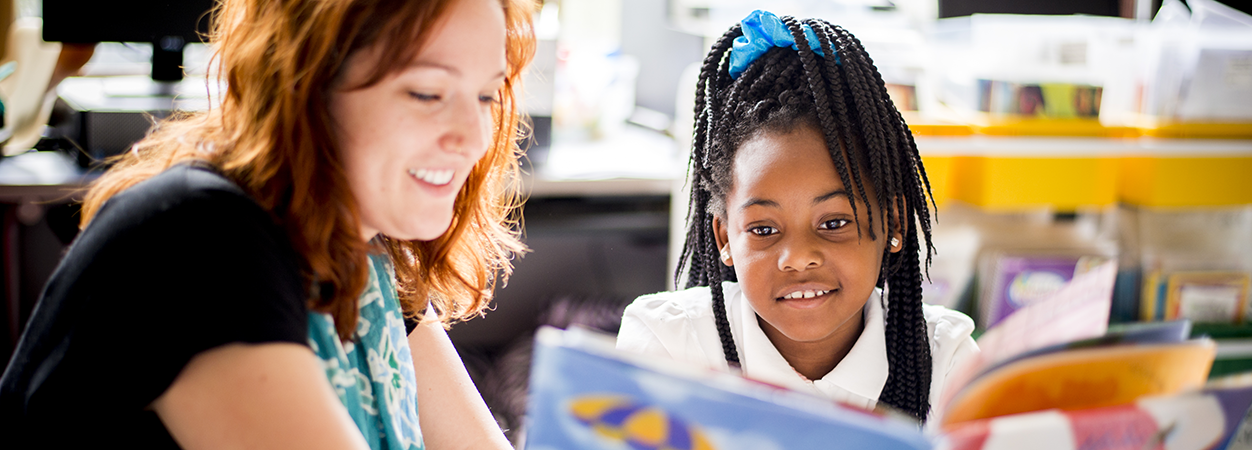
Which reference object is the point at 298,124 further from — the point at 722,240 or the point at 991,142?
the point at 991,142

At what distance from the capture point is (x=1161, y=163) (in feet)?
5.89

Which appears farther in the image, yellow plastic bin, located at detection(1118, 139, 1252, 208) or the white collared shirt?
yellow plastic bin, located at detection(1118, 139, 1252, 208)

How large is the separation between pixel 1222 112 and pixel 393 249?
1.82 m

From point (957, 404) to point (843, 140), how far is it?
0.42 metres

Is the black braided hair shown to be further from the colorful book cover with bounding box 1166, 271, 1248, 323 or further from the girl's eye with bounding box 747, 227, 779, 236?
the colorful book cover with bounding box 1166, 271, 1248, 323

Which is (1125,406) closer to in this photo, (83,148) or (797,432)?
(797,432)

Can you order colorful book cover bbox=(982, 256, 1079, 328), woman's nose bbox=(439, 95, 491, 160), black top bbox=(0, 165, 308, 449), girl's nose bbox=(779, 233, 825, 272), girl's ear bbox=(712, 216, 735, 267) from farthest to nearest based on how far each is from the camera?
colorful book cover bbox=(982, 256, 1079, 328)
girl's ear bbox=(712, 216, 735, 267)
girl's nose bbox=(779, 233, 825, 272)
woman's nose bbox=(439, 95, 491, 160)
black top bbox=(0, 165, 308, 449)

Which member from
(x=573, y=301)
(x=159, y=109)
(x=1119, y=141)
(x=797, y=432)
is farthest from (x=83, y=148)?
(x=1119, y=141)

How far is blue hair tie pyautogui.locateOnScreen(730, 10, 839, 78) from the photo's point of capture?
84 cm

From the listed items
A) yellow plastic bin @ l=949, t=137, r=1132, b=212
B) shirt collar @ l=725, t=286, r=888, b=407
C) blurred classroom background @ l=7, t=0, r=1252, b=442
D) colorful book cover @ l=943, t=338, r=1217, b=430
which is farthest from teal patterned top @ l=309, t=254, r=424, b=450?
yellow plastic bin @ l=949, t=137, r=1132, b=212

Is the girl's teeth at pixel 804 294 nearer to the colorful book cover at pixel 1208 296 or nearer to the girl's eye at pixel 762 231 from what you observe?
the girl's eye at pixel 762 231

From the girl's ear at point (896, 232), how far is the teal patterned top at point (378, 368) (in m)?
0.48

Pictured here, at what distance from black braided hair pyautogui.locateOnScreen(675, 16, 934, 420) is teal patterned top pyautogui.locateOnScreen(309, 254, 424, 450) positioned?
12.7 inches

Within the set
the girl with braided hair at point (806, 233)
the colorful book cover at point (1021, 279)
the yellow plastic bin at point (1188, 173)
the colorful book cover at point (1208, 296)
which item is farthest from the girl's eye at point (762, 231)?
the colorful book cover at point (1208, 296)
